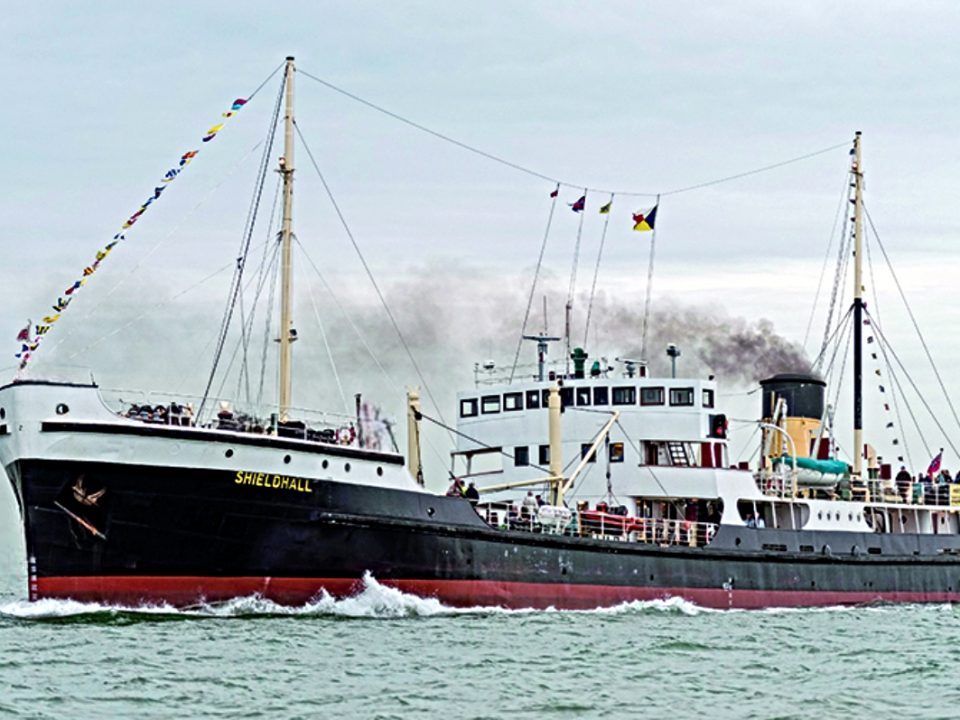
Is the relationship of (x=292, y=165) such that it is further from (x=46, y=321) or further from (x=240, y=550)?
(x=240, y=550)

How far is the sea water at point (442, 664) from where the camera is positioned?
21031 mm

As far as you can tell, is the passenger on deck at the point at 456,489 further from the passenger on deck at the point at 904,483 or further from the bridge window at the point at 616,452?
the passenger on deck at the point at 904,483

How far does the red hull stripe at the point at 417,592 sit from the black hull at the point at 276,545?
0.08 feet

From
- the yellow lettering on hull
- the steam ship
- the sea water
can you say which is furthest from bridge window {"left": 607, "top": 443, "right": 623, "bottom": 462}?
the yellow lettering on hull

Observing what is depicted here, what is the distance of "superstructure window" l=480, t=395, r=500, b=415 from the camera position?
40.7 m

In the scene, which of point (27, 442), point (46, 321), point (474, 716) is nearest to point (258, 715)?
point (474, 716)

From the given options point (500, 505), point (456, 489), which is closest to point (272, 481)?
point (456, 489)

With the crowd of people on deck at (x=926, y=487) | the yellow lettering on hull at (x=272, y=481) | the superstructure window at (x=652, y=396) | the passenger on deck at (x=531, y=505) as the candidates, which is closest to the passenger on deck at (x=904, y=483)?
the crowd of people on deck at (x=926, y=487)

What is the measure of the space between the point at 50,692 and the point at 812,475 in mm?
24363

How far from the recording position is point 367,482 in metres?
31.2

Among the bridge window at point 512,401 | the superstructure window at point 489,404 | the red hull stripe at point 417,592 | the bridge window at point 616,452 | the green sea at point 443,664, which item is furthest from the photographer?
the superstructure window at point 489,404

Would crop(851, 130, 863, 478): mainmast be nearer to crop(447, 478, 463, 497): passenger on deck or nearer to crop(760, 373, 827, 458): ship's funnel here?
crop(760, 373, 827, 458): ship's funnel

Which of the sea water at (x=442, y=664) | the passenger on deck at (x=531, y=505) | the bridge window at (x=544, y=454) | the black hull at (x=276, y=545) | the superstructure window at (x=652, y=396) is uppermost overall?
the superstructure window at (x=652, y=396)

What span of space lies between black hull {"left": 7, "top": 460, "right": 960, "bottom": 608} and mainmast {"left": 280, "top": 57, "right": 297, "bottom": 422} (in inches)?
85.5
